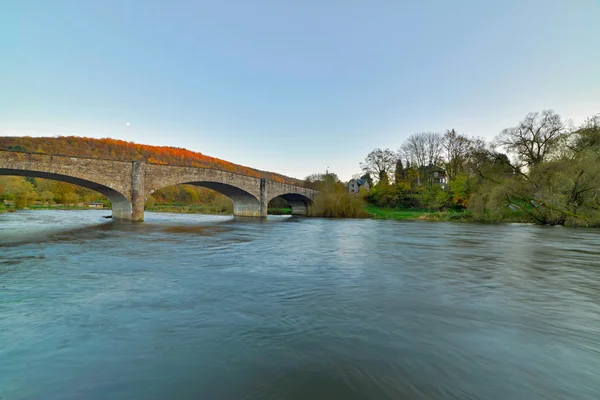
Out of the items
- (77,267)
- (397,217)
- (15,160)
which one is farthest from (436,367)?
Answer: (397,217)

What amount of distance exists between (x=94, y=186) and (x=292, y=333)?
1125 inches

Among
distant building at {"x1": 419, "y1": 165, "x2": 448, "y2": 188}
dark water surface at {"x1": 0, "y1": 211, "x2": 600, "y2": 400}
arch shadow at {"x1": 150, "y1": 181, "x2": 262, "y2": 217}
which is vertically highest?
distant building at {"x1": 419, "y1": 165, "x2": 448, "y2": 188}

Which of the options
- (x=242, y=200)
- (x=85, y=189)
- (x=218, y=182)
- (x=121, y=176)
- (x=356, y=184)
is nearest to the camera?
(x=121, y=176)

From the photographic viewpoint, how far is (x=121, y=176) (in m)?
25.9

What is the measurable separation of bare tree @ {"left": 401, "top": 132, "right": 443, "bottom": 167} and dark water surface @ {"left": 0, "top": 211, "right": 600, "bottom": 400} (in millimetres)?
47632

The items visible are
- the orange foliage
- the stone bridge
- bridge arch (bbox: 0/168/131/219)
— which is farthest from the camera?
the orange foliage

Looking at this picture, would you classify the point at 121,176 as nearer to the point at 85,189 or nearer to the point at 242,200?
the point at 242,200

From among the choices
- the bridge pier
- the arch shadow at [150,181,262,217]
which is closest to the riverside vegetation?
the arch shadow at [150,181,262,217]

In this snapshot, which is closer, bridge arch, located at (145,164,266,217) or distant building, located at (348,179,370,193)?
bridge arch, located at (145,164,266,217)

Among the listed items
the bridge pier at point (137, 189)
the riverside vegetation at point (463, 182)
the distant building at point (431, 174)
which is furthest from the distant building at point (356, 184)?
the bridge pier at point (137, 189)

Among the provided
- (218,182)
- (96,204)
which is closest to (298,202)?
(218,182)

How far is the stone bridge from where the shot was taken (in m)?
21.7

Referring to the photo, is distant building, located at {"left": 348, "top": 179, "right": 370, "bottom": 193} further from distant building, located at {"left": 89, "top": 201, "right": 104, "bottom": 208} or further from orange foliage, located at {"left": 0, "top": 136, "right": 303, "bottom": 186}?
distant building, located at {"left": 89, "top": 201, "right": 104, "bottom": 208}

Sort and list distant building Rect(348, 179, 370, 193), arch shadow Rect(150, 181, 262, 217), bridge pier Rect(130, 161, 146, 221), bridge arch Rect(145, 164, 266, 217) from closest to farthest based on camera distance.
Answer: bridge pier Rect(130, 161, 146, 221) < bridge arch Rect(145, 164, 266, 217) < arch shadow Rect(150, 181, 262, 217) < distant building Rect(348, 179, 370, 193)
